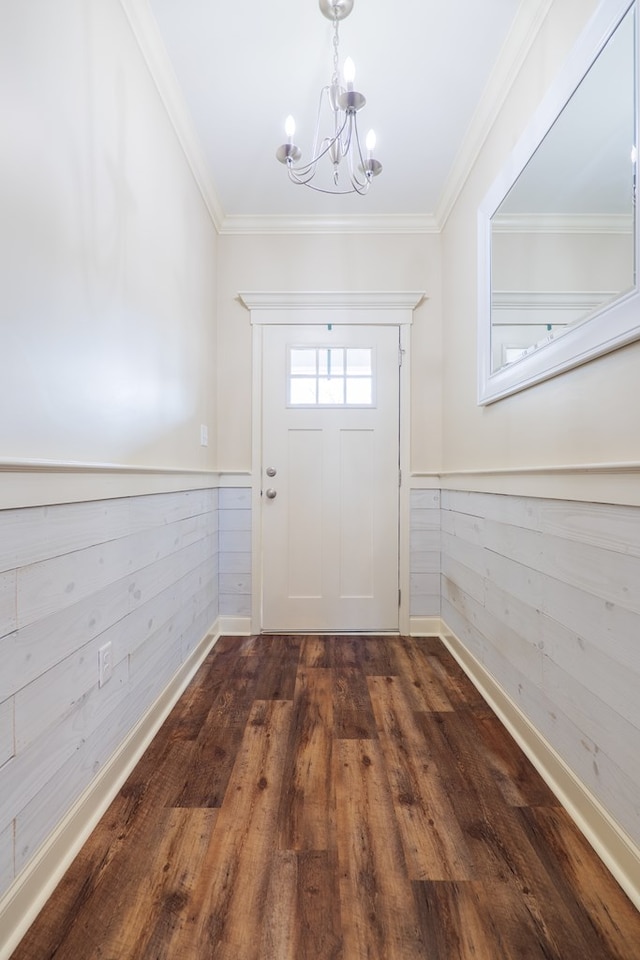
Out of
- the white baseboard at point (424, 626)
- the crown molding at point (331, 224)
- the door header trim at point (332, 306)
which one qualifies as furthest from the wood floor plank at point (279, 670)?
the crown molding at point (331, 224)

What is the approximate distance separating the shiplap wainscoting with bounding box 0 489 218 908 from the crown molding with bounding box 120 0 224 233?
1.53 m

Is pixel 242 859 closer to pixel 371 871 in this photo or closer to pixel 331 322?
pixel 371 871

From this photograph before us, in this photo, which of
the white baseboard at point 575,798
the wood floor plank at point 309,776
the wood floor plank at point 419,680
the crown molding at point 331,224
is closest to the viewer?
the white baseboard at point 575,798

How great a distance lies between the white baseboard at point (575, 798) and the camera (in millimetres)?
1025

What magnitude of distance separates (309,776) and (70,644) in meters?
0.82

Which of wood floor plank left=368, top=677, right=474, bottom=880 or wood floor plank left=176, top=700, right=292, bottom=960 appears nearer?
wood floor plank left=176, top=700, right=292, bottom=960

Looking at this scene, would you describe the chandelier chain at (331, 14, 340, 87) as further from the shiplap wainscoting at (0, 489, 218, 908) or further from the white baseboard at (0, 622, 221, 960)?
the white baseboard at (0, 622, 221, 960)

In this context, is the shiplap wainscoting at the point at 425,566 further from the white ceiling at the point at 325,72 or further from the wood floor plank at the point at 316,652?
the white ceiling at the point at 325,72

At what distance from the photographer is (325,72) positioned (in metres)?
1.71

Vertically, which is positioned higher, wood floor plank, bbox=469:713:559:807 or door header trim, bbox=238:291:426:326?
door header trim, bbox=238:291:426:326

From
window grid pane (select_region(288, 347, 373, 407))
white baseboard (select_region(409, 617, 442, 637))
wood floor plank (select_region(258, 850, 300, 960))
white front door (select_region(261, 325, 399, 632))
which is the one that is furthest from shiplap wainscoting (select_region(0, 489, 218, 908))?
white baseboard (select_region(409, 617, 442, 637))

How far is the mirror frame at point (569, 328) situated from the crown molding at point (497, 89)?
0.95ft

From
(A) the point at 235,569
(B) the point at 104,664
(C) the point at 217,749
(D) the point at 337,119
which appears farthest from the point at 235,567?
(D) the point at 337,119

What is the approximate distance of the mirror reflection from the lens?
105 centimetres
